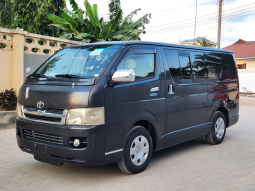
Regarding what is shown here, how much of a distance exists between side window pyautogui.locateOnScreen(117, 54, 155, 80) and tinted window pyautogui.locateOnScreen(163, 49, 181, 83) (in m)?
0.45

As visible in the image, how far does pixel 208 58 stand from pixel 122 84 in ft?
10.3

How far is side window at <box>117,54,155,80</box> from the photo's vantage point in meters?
5.20

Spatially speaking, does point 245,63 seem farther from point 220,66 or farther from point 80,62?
point 80,62

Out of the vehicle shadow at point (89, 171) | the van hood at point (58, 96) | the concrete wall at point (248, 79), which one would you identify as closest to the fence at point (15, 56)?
the vehicle shadow at point (89, 171)

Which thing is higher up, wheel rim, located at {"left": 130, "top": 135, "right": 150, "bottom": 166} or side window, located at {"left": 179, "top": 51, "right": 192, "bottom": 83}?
→ side window, located at {"left": 179, "top": 51, "right": 192, "bottom": 83}

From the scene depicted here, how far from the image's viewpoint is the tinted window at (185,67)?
6.36 metres

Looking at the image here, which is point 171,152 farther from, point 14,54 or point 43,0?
point 43,0

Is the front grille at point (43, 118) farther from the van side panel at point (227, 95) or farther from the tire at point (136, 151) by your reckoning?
the van side panel at point (227, 95)

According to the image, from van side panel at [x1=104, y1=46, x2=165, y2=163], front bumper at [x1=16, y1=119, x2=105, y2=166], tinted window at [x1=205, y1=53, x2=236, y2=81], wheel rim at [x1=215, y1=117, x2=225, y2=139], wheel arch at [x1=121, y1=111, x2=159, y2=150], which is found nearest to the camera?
front bumper at [x1=16, y1=119, x2=105, y2=166]

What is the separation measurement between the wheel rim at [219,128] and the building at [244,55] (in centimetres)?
2641

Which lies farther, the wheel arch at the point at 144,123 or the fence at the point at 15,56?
the fence at the point at 15,56

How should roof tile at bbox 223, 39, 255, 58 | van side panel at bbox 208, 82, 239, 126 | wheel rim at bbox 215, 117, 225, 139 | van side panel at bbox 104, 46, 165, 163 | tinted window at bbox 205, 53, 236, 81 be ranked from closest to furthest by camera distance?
van side panel at bbox 104, 46, 165, 163 < van side panel at bbox 208, 82, 239, 126 < tinted window at bbox 205, 53, 236, 81 < wheel rim at bbox 215, 117, 225, 139 < roof tile at bbox 223, 39, 255, 58

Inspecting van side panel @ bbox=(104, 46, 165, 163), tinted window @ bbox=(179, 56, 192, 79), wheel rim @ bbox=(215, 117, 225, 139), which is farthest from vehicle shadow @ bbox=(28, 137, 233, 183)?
wheel rim @ bbox=(215, 117, 225, 139)

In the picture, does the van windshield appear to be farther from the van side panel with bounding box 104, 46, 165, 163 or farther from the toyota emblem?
the toyota emblem
